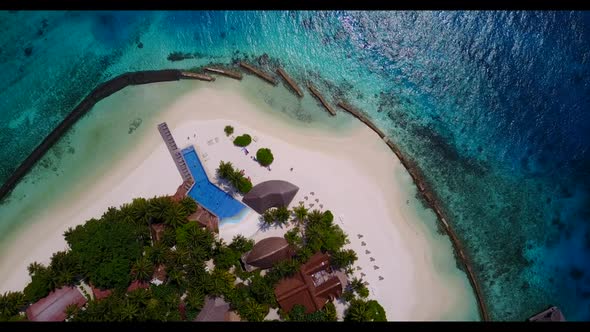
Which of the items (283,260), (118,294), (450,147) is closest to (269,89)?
(283,260)

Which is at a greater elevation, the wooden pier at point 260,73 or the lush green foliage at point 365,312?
the wooden pier at point 260,73

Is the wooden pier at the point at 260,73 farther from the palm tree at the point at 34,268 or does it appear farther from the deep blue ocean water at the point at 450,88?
the palm tree at the point at 34,268

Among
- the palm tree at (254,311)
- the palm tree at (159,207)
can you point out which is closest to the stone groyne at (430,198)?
the palm tree at (254,311)

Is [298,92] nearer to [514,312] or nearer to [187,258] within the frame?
[187,258]

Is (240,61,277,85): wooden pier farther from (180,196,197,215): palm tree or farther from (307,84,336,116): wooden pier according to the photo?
(180,196,197,215): palm tree

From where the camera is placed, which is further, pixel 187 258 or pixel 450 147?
pixel 450 147

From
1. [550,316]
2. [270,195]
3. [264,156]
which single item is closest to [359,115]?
[264,156]
